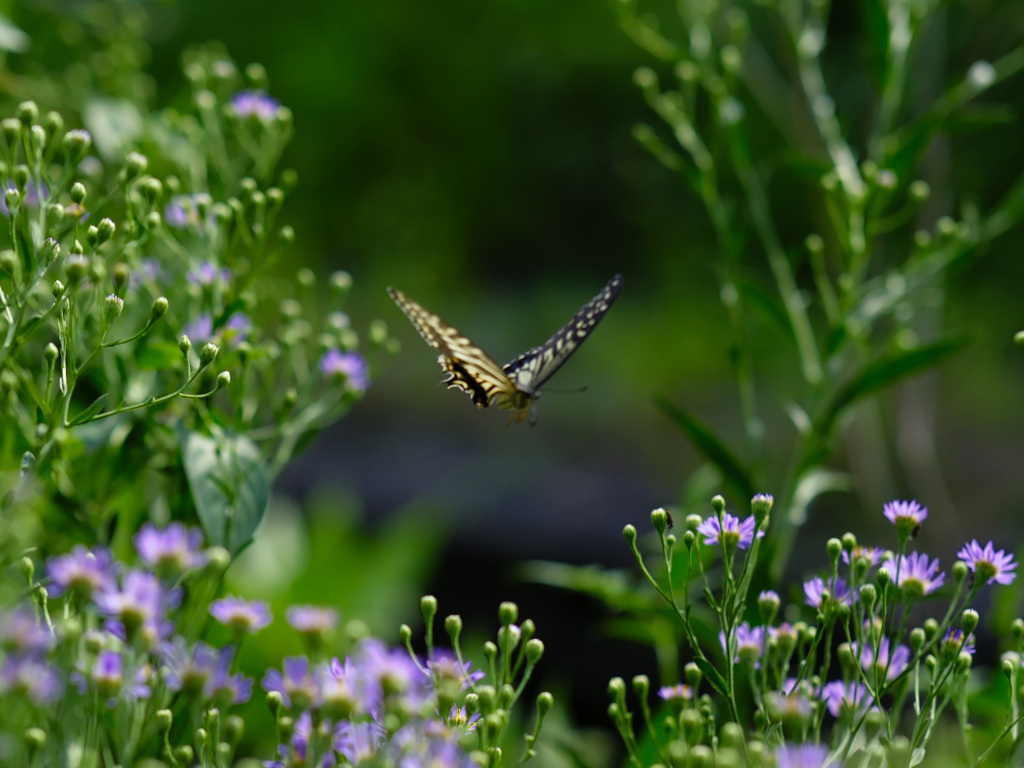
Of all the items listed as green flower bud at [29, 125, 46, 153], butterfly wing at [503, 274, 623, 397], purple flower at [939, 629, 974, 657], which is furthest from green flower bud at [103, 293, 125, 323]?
purple flower at [939, 629, 974, 657]

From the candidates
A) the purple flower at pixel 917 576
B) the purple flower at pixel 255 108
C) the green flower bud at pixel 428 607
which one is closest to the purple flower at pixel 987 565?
the purple flower at pixel 917 576

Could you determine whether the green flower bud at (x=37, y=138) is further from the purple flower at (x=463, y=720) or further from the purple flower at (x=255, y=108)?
the purple flower at (x=463, y=720)

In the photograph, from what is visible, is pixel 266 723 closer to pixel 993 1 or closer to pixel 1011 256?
pixel 993 1

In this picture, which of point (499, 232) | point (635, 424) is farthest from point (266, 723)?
point (499, 232)

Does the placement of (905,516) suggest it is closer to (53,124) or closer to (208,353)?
(208,353)

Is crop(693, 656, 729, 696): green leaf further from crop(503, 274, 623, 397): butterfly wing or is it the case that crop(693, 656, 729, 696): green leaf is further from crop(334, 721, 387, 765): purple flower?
crop(503, 274, 623, 397): butterfly wing
